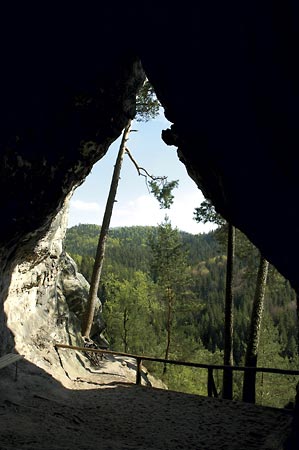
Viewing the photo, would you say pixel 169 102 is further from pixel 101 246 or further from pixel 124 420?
pixel 101 246

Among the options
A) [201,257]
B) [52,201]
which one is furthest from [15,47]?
[201,257]

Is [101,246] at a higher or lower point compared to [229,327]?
higher

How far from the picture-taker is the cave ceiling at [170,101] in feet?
17.7

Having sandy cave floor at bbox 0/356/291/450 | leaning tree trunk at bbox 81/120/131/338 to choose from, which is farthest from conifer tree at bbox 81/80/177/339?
sandy cave floor at bbox 0/356/291/450

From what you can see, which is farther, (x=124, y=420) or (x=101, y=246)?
(x=101, y=246)

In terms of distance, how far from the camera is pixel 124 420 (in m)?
7.96

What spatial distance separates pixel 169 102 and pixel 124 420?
7.01 meters

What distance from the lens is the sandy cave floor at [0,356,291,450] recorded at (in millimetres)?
6229

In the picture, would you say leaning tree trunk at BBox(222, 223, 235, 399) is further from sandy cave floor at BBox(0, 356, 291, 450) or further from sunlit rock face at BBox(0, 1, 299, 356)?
sunlit rock face at BBox(0, 1, 299, 356)

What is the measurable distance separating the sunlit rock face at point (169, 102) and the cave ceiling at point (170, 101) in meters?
0.02

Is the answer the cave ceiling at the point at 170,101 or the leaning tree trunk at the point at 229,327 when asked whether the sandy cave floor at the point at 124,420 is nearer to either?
the leaning tree trunk at the point at 229,327

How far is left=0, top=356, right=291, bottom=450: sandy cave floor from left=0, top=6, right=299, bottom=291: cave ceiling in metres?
3.37

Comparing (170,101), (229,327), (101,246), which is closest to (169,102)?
(170,101)

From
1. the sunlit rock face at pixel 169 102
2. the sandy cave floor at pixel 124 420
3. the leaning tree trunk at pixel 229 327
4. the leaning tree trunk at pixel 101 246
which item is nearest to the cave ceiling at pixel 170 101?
the sunlit rock face at pixel 169 102
